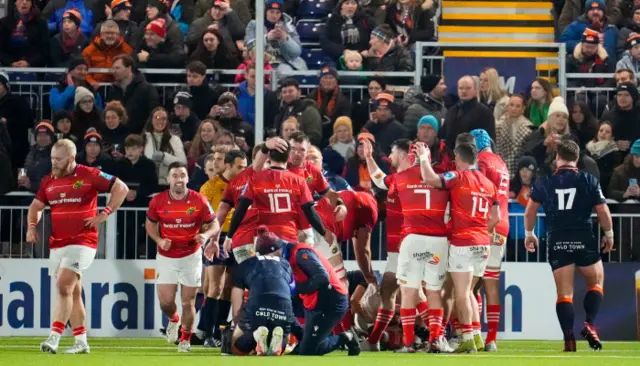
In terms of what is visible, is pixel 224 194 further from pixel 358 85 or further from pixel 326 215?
pixel 358 85

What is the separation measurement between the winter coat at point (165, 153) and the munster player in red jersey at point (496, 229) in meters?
5.03

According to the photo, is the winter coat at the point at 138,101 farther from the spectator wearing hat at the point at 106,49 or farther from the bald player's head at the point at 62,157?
the bald player's head at the point at 62,157

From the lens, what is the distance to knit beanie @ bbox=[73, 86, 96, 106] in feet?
70.9

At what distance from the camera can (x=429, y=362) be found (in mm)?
14016

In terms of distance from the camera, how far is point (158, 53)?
23.0 m

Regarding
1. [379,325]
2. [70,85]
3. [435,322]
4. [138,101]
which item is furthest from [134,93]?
[435,322]

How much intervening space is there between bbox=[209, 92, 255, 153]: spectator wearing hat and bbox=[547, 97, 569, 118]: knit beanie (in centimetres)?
408

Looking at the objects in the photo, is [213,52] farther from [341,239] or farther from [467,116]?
[341,239]

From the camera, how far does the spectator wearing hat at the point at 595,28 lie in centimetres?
2392

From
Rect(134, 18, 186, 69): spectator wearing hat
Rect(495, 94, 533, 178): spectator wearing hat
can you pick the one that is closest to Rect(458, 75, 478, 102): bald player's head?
Rect(495, 94, 533, 178): spectator wearing hat

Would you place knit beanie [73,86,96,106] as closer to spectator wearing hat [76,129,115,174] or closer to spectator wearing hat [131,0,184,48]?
spectator wearing hat [76,129,115,174]

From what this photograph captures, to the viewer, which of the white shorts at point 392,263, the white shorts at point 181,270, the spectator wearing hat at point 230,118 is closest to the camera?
the white shorts at point 392,263

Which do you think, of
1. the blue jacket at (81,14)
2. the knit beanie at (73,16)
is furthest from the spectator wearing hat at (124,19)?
the blue jacket at (81,14)

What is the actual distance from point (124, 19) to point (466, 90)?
6.08 m
